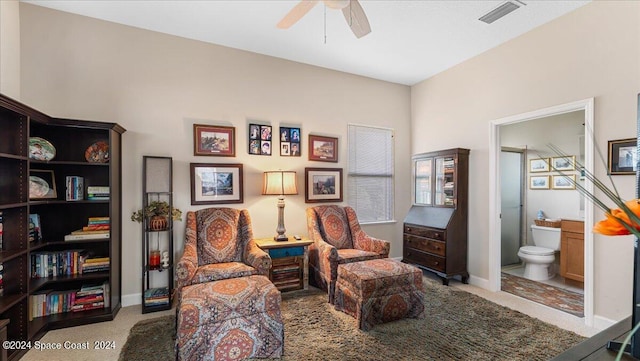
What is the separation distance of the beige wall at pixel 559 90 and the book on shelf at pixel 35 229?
15.7ft

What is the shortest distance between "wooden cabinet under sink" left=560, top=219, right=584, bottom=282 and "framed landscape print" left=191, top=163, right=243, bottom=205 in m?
4.27

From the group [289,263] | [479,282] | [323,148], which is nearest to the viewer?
[289,263]

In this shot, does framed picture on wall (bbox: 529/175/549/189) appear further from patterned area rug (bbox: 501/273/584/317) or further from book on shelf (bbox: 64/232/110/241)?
book on shelf (bbox: 64/232/110/241)

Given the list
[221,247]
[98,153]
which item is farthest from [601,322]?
[98,153]

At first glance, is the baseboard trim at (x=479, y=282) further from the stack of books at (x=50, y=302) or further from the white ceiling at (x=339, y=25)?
the stack of books at (x=50, y=302)

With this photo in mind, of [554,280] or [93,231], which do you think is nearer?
[93,231]

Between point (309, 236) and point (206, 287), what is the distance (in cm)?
168

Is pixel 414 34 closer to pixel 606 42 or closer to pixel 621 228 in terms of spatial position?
pixel 606 42

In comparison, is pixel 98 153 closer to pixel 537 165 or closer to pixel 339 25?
pixel 339 25

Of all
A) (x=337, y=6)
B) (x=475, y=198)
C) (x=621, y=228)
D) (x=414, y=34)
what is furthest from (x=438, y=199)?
(x=621, y=228)

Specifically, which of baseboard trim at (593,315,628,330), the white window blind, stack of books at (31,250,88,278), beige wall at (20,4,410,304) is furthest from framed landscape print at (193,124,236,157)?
baseboard trim at (593,315,628,330)

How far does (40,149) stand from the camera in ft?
8.53

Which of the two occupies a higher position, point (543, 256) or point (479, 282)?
point (543, 256)

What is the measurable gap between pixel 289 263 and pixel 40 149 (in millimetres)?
2598
